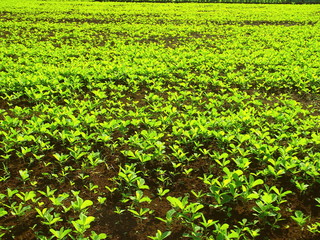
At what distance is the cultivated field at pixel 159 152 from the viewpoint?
2.60 metres

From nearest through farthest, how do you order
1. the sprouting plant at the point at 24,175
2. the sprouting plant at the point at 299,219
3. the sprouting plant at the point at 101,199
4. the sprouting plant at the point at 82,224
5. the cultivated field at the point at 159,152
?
the sprouting plant at the point at 82,224 → the sprouting plant at the point at 299,219 → the cultivated field at the point at 159,152 → the sprouting plant at the point at 101,199 → the sprouting plant at the point at 24,175

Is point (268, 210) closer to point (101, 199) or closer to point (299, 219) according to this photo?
point (299, 219)

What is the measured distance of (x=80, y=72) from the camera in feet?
22.9

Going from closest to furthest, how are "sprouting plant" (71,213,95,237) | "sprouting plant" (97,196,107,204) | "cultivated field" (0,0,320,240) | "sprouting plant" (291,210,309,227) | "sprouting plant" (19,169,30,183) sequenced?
"sprouting plant" (71,213,95,237), "sprouting plant" (291,210,309,227), "cultivated field" (0,0,320,240), "sprouting plant" (97,196,107,204), "sprouting plant" (19,169,30,183)

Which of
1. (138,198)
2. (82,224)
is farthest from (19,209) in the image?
(138,198)

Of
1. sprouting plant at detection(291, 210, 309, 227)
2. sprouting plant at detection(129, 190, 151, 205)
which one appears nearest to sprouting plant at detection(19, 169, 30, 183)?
sprouting plant at detection(129, 190, 151, 205)

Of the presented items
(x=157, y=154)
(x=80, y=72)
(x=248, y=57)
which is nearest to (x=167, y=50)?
(x=248, y=57)

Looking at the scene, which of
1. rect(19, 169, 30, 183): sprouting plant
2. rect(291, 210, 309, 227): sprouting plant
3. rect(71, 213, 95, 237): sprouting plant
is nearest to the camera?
rect(71, 213, 95, 237): sprouting plant

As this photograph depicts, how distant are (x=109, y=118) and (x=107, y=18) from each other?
60.0 feet

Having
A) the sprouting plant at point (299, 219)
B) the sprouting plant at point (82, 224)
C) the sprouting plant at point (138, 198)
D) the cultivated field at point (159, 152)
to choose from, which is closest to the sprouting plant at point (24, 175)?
the cultivated field at point (159, 152)

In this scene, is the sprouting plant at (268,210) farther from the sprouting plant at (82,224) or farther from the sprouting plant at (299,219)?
the sprouting plant at (82,224)

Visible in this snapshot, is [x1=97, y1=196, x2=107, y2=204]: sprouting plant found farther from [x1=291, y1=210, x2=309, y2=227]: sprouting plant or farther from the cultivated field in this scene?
[x1=291, y1=210, x2=309, y2=227]: sprouting plant

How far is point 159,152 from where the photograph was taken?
3510 millimetres

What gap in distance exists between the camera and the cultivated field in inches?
102
